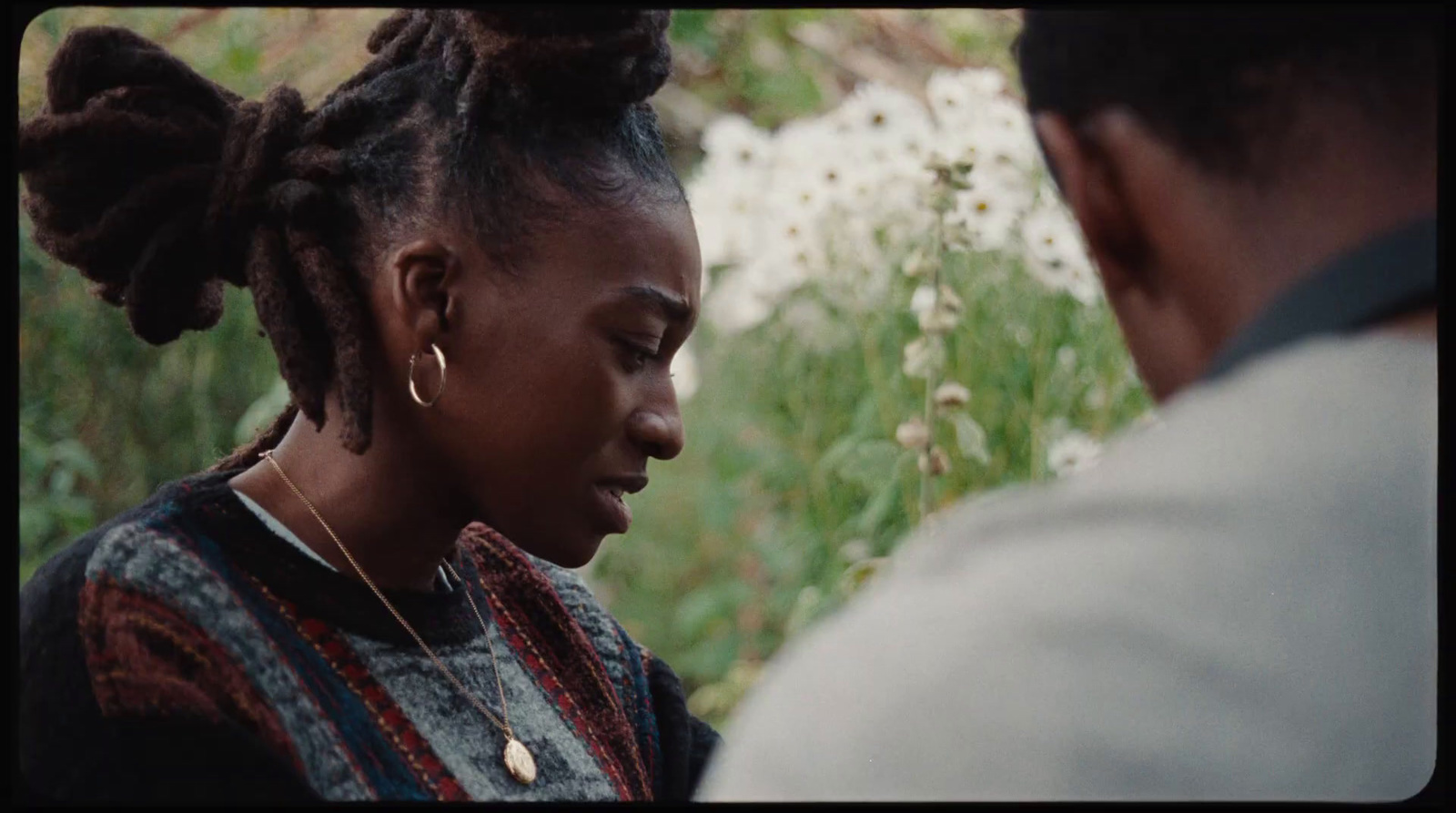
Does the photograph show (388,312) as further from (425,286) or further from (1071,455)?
(1071,455)

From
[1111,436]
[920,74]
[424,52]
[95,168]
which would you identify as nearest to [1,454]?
[95,168]

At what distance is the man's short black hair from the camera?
79 centimetres

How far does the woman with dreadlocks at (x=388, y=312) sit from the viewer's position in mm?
1339

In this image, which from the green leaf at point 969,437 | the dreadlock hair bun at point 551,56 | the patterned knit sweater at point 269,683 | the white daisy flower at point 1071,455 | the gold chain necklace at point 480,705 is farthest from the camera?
the white daisy flower at point 1071,455

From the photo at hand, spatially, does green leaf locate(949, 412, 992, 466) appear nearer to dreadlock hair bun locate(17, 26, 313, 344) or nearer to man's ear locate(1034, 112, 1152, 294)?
dreadlock hair bun locate(17, 26, 313, 344)

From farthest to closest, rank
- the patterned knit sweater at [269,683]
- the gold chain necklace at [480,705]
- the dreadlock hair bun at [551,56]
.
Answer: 1. the gold chain necklace at [480,705]
2. the dreadlock hair bun at [551,56]
3. the patterned knit sweater at [269,683]

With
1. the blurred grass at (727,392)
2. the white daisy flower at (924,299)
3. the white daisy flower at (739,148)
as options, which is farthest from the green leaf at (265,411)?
the white daisy flower at (924,299)

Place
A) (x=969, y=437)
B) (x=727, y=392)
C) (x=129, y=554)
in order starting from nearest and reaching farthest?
(x=129, y=554) < (x=969, y=437) < (x=727, y=392)

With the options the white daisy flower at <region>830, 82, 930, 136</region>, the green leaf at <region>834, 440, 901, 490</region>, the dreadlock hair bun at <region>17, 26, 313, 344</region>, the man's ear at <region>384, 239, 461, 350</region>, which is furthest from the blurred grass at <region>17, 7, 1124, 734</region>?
the man's ear at <region>384, 239, 461, 350</region>

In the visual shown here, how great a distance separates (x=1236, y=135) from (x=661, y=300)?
0.69 m

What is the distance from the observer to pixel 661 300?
4.61ft

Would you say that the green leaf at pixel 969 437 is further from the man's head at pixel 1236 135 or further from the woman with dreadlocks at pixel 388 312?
the man's head at pixel 1236 135

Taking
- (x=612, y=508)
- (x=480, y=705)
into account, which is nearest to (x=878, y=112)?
(x=612, y=508)

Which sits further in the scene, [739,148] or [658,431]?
[739,148]
